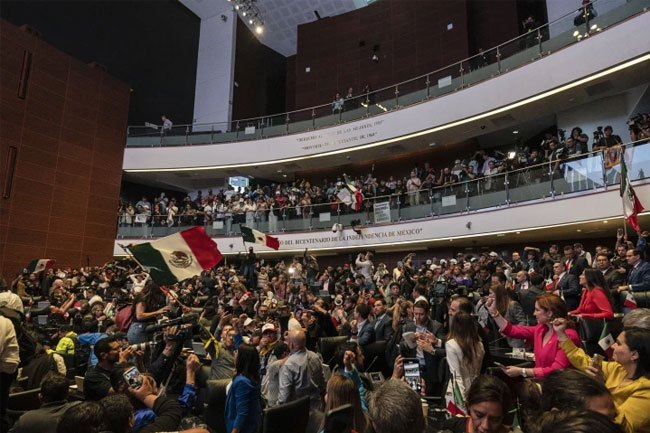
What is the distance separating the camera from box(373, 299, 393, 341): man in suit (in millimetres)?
4555

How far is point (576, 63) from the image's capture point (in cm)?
1057

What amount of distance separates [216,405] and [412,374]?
1610 millimetres

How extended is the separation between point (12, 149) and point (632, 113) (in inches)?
780

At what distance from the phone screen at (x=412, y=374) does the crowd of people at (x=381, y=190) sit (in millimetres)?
8317

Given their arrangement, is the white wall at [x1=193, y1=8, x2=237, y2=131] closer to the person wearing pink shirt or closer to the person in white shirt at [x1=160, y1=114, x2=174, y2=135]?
the person in white shirt at [x1=160, y1=114, x2=174, y2=135]

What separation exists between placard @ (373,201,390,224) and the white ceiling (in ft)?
38.0

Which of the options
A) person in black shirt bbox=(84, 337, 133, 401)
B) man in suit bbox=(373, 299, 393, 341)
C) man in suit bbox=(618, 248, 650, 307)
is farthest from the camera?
man in suit bbox=(618, 248, 650, 307)

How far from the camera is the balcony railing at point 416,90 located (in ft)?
34.9

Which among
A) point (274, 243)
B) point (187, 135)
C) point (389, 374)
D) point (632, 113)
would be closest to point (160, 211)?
point (187, 135)

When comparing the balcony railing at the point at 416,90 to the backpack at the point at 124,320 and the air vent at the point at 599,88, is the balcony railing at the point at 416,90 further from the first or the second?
the backpack at the point at 124,320

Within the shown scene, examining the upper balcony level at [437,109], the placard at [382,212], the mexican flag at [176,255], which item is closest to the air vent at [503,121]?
the upper balcony level at [437,109]

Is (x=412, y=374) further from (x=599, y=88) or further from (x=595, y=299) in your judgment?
(x=599, y=88)

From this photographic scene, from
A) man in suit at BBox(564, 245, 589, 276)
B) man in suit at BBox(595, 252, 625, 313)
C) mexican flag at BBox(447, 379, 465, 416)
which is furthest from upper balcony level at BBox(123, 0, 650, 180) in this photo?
mexican flag at BBox(447, 379, 465, 416)

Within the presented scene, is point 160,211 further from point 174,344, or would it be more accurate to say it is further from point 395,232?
point 174,344
